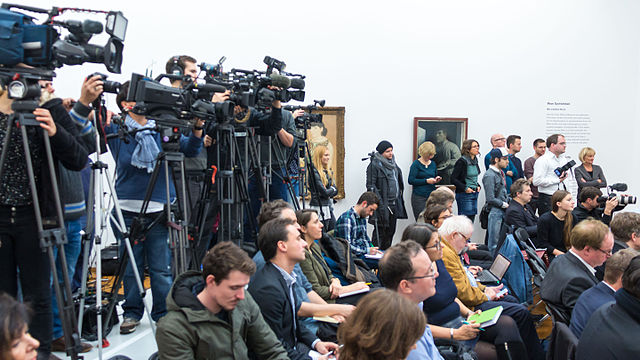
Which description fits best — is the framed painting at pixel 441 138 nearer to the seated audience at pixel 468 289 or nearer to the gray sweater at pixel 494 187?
the gray sweater at pixel 494 187

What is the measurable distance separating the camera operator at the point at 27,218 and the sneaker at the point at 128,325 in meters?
1.12

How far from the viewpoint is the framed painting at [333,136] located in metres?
6.92

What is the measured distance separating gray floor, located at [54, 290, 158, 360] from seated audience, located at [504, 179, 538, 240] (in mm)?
3818

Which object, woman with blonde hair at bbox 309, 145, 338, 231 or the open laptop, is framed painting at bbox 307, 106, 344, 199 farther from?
the open laptop

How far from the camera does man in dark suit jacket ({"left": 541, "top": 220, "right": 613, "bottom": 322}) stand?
2955mm

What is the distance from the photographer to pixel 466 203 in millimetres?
Result: 7020

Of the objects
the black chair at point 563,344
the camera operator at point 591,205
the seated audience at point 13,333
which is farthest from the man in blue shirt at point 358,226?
the seated audience at point 13,333

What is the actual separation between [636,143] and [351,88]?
518 cm

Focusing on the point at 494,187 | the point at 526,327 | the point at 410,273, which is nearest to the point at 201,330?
the point at 410,273

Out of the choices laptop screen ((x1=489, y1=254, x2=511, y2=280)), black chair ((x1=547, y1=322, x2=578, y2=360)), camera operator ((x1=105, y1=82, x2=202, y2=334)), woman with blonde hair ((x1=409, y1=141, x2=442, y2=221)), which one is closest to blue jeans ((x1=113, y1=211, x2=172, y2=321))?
camera operator ((x1=105, y1=82, x2=202, y2=334))

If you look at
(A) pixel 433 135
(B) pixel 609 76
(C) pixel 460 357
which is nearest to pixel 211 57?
(A) pixel 433 135

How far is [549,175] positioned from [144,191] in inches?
230

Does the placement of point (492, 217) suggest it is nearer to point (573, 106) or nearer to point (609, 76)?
point (573, 106)

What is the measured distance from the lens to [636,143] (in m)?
8.44
